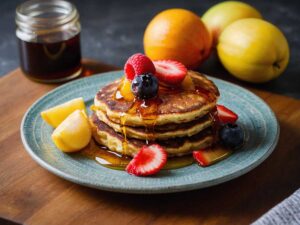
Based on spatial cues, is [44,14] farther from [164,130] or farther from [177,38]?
[164,130]

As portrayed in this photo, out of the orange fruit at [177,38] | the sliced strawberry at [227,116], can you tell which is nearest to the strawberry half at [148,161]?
the sliced strawberry at [227,116]

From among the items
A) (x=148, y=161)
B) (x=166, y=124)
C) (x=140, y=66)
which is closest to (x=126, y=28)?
(x=140, y=66)

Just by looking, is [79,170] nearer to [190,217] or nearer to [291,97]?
[190,217]

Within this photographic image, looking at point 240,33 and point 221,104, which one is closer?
point 221,104

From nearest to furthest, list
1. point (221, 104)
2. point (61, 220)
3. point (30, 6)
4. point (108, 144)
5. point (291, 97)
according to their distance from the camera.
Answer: point (61, 220) → point (108, 144) → point (221, 104) → point (291, 97) → point (30, 6)

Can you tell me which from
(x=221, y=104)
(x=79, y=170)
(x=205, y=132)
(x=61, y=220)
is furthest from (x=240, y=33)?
(x=61, y=220)

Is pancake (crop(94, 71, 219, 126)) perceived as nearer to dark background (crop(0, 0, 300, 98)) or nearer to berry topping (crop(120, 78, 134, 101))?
berry topping (crop(120, 78, 134, 101))
